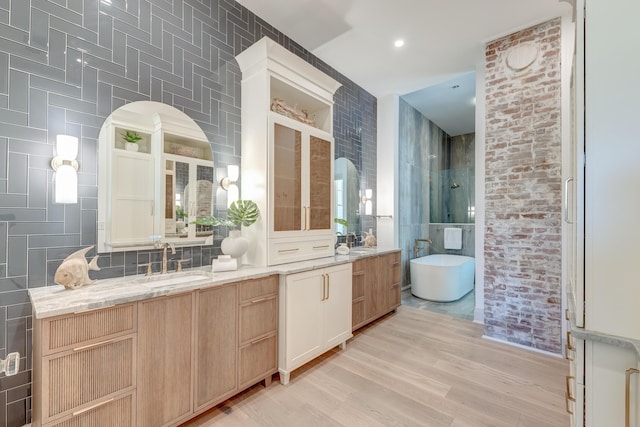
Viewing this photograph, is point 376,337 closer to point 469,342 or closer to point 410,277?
point 469,342

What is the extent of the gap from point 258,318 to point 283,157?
141 cm

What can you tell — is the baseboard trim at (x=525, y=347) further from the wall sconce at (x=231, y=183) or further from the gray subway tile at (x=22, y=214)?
the gray subway tile at (x=22, y=214)

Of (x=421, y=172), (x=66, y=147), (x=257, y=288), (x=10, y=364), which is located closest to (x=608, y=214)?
(x=257, y=288)

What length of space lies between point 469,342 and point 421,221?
283cm

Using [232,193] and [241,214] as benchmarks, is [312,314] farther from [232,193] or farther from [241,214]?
[232,193]

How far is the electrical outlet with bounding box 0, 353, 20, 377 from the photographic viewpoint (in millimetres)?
1437

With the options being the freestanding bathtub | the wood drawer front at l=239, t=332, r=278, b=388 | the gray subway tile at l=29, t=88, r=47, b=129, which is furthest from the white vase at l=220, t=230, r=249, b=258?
the freestanding bathtub

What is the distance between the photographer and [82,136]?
5.67 ft

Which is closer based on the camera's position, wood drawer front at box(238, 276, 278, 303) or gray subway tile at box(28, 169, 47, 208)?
gray subway tile at box(28, 169, 47, 208)

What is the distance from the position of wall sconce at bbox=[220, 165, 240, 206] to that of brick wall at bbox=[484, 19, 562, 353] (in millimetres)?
2695

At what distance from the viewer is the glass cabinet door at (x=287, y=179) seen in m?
2.48

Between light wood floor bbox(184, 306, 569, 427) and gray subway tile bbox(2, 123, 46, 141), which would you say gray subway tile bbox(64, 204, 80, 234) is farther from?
light wood floor bbox(184, 306, 569, 427)

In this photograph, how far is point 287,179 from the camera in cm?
259

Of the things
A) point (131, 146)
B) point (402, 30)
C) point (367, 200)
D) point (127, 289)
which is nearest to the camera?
point (127, 289)
